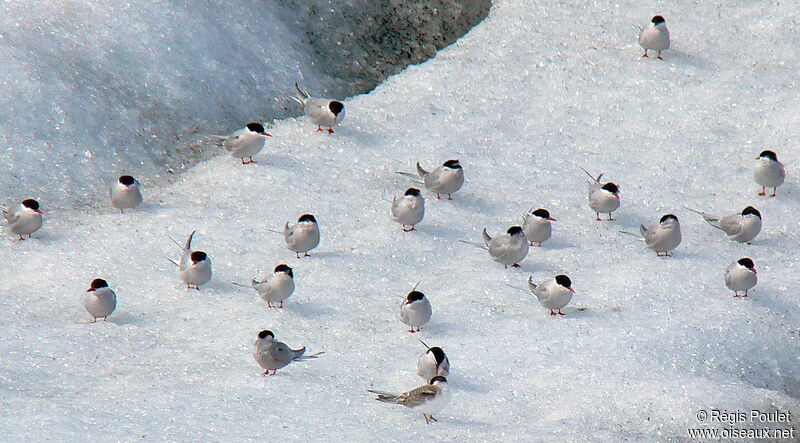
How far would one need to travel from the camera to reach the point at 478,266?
8680 mm

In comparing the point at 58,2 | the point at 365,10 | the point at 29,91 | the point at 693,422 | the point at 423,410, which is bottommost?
the point at 423,410

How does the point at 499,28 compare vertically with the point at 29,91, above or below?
above

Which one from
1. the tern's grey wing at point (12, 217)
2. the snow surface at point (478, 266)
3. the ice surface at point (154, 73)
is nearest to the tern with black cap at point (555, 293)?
the snow surface at point (478, 266)

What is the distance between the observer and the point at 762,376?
23.4ft

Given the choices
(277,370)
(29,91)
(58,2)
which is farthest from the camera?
(58,2)

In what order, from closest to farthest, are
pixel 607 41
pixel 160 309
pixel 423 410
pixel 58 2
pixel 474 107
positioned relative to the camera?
pixel 423 410
pixel 160 309
pixel 58 2
pixel 474 107
pixel 607 41

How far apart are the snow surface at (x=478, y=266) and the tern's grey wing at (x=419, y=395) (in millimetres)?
192

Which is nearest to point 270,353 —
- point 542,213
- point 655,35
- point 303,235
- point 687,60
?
point 303,235

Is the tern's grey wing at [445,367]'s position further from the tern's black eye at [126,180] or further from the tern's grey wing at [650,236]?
the tern's black eye at [126,180]

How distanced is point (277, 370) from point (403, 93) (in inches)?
200

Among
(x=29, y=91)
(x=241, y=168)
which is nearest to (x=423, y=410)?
(x=241, y=168)

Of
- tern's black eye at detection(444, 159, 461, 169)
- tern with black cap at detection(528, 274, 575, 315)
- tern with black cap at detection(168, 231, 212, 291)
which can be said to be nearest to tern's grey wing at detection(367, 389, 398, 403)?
tern with black cap at detection(528, 274, 575, 315)

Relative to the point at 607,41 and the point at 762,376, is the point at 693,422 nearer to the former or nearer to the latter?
the point at 762,376

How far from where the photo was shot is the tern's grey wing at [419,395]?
20.0 feet
